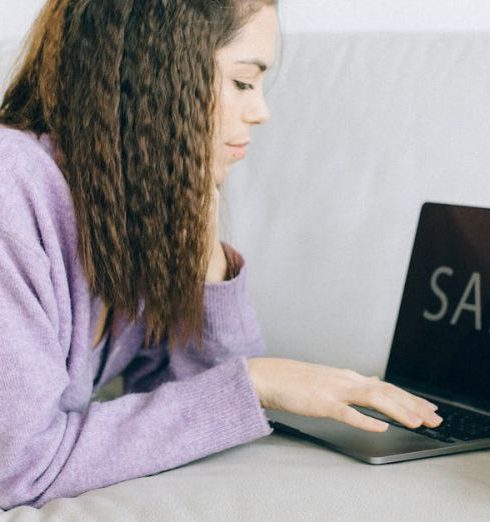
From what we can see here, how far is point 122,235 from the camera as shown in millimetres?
966

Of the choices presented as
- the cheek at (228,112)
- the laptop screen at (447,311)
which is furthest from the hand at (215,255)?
the laptop screen at (447,311)

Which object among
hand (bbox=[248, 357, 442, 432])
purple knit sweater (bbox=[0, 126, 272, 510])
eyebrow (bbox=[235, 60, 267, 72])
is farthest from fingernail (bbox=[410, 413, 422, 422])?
eyebrow (bbox=[235, 60, 267, 72])

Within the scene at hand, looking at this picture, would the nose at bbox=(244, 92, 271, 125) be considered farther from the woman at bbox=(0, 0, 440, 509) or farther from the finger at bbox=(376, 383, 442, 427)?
the finger at bbox=(376, 383, 442, 427)

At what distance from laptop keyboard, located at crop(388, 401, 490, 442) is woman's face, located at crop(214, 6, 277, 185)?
0.34 metres

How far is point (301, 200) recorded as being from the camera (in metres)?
1.31

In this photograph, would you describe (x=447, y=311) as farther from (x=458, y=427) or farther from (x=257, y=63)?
A: (x=257, y=63)

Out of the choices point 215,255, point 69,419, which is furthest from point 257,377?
point 215,255

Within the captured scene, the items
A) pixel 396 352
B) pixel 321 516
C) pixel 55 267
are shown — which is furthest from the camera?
pixel 396 352

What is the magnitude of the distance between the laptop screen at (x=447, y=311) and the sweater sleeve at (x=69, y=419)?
30cm

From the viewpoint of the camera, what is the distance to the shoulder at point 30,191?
899 millimetres

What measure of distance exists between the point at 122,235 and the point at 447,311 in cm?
40

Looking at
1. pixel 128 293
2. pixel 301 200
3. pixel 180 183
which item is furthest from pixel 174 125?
pixel 301 200

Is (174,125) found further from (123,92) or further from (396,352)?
(396,352)

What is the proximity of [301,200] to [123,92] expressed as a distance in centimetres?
40
